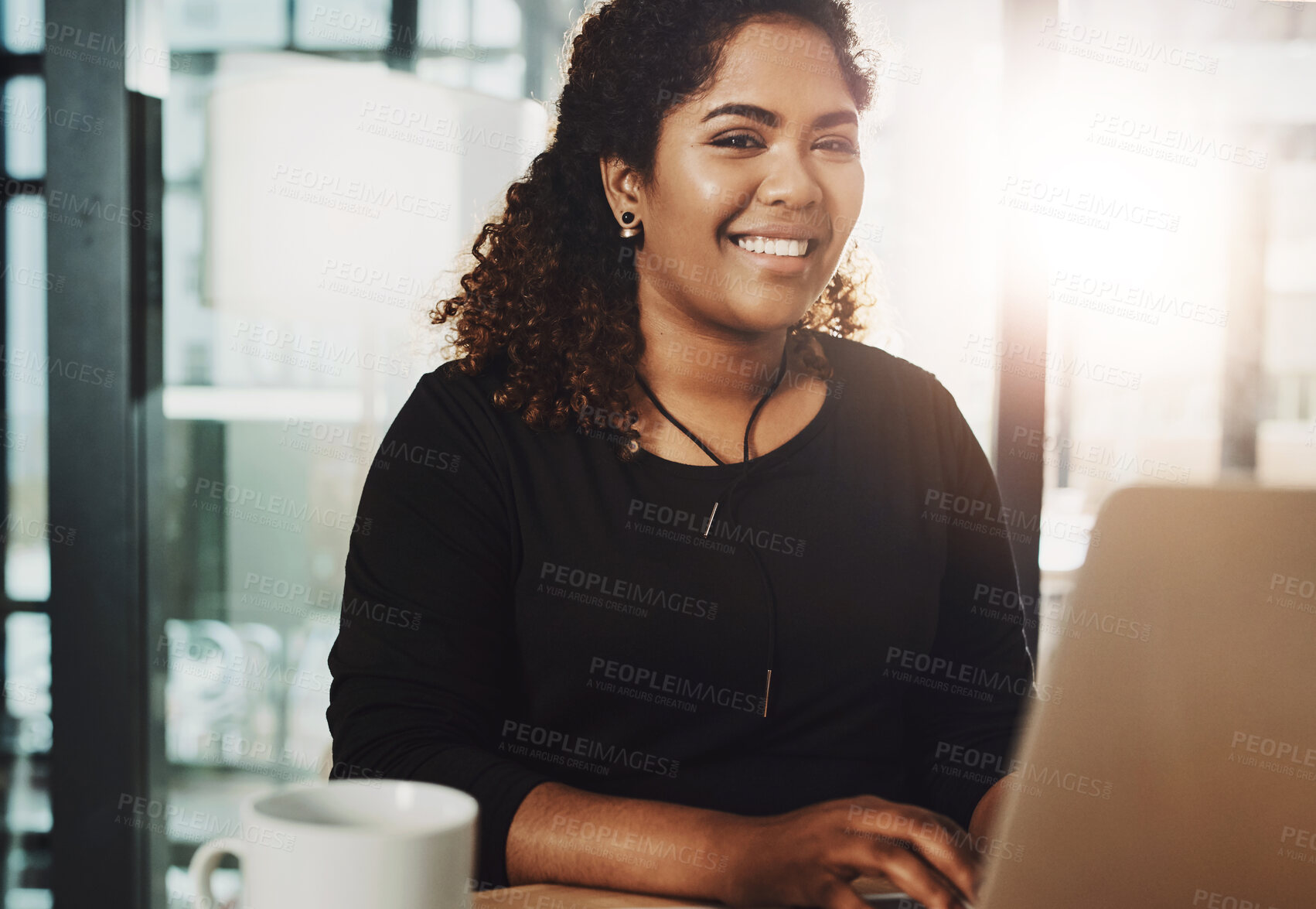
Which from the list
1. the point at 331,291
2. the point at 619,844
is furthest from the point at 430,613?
the point at 331,291

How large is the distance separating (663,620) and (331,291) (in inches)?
45.3

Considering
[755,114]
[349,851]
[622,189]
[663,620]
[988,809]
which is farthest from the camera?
[622,189]

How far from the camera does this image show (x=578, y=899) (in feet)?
2.08

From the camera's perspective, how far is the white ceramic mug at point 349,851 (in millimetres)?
382

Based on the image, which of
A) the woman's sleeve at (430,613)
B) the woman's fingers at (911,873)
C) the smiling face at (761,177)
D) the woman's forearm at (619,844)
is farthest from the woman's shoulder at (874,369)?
the woman's fingers at (911,873)

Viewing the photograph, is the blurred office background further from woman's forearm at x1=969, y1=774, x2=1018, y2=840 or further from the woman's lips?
woman's forearm at x1=969, y1=774, x2=1018, y2=840

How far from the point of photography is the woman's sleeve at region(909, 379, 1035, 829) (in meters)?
1.17

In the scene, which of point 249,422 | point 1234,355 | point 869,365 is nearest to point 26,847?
point 249,422

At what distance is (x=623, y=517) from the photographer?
1148 millimetres

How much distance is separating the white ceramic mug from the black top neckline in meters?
0.76

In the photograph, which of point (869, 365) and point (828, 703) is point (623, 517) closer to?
point (828, 703)

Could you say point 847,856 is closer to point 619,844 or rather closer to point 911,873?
point 911,873

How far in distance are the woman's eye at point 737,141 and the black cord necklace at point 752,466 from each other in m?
0.28

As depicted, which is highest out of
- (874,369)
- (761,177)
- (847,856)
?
(761,177)
